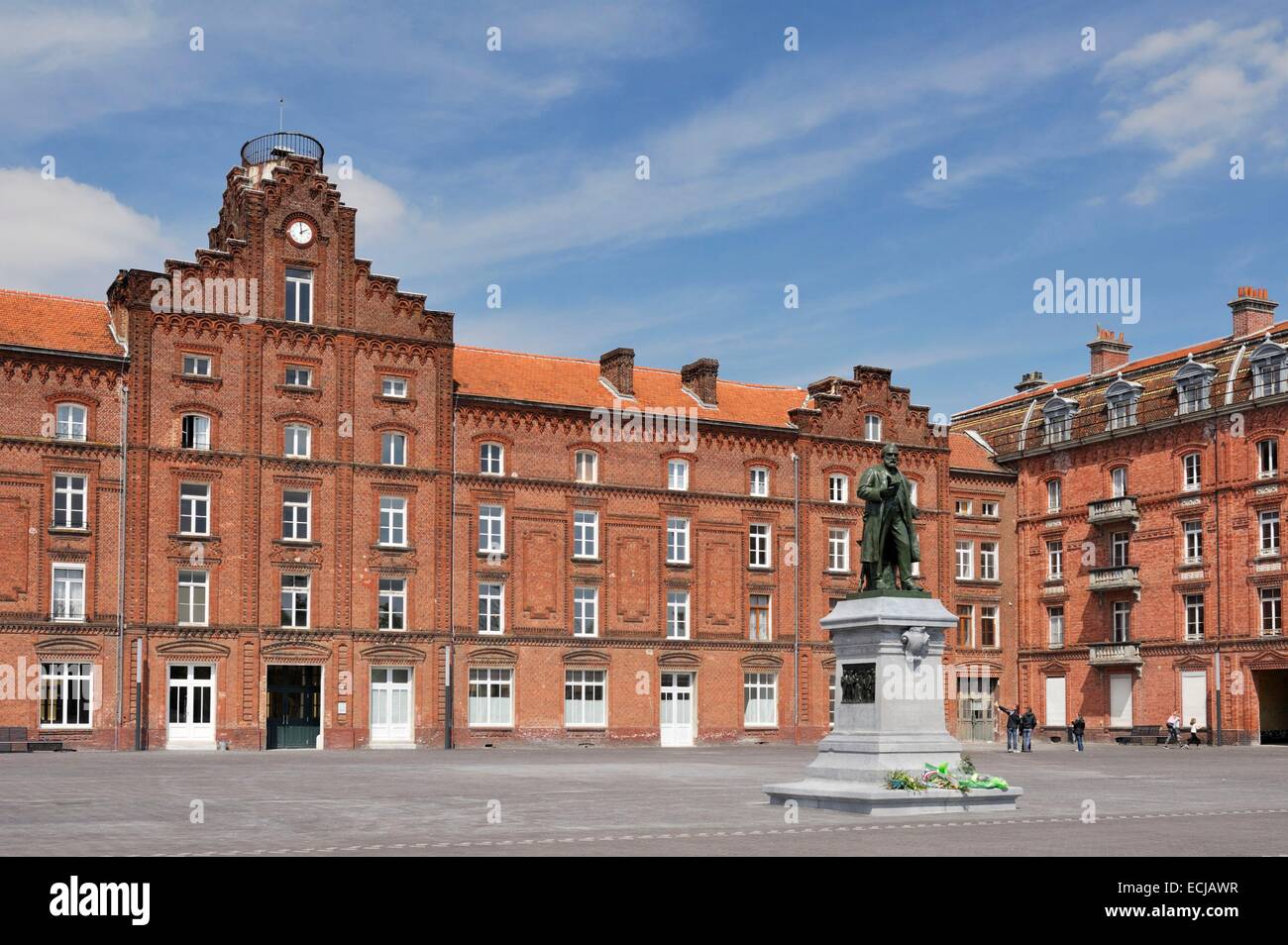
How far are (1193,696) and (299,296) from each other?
40.5 meters

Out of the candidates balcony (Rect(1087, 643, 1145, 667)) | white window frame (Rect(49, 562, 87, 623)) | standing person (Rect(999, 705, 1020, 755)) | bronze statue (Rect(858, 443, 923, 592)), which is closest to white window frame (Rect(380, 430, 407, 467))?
white window frame (Rect(49, 562, 87, 623))

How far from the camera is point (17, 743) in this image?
163 ft

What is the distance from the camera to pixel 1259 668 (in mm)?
60094

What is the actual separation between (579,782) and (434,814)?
32.2 feet

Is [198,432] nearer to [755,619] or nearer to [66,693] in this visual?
[66,693]

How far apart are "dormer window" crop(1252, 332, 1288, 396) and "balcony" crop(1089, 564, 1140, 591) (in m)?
9.88

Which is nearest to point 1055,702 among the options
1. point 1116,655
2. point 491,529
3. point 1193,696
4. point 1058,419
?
point 1116,655

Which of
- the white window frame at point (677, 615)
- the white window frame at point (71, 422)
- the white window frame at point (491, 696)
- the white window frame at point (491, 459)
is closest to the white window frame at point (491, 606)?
the white window frame at point (491, 696)

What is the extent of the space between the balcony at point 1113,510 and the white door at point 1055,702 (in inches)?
308

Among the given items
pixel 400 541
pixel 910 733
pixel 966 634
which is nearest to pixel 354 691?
pixel 400 541

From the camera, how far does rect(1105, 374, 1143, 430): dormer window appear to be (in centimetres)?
6731

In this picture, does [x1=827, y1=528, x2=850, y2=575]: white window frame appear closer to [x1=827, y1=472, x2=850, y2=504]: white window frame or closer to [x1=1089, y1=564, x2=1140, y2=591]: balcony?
[x1=827, y1=472, x2=850, y2=504]: white window frame

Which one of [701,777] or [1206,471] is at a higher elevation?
[1206,471]
